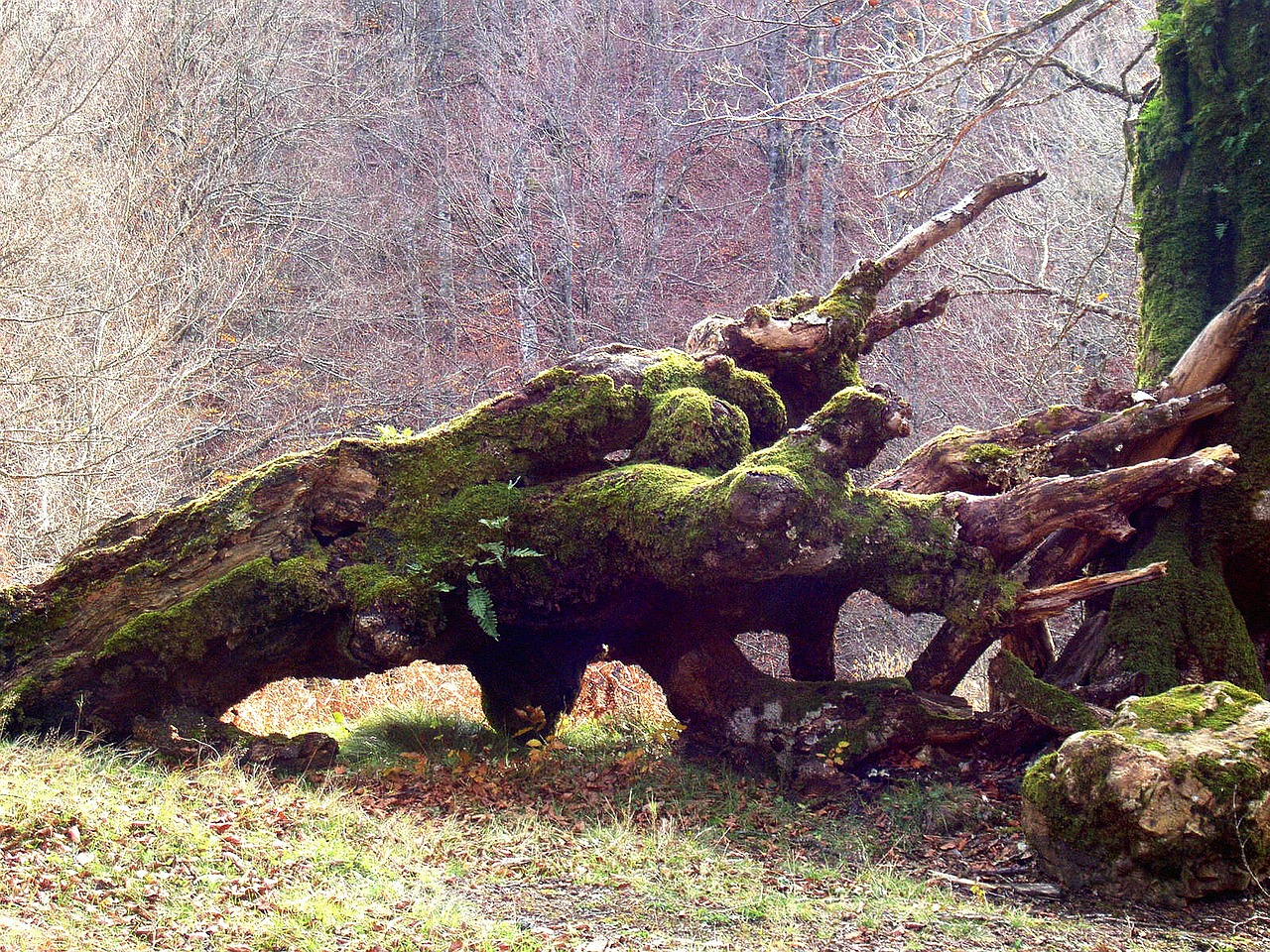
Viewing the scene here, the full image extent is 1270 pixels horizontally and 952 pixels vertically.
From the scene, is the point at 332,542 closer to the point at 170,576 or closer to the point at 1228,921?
the point at 170,576

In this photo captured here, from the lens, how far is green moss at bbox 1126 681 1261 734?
481cm

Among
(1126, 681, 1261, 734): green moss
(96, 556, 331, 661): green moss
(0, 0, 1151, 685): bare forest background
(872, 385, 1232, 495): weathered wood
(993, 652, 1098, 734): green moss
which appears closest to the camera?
(1126, 681, 1261, 734): green moss

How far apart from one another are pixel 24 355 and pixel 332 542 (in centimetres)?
602

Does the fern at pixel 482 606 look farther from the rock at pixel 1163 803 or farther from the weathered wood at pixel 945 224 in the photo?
the weathered wood at pixel 945 224

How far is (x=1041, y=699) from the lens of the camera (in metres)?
5.96

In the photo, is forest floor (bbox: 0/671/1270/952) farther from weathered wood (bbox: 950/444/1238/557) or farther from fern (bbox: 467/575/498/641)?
weathered wood (bbox: 950/444/1238/557)

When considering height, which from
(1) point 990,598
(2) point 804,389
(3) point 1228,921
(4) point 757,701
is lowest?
(3) point 1228,921

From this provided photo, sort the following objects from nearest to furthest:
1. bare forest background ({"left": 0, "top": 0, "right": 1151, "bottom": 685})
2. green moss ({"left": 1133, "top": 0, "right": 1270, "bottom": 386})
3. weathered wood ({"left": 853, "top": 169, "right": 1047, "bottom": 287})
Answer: green moss ({"left": 1133, "top": 0, "right": 1270, "bottom": 386}), weathered wood ({"left": 853, "top": 169, "right": 1047, "bottom": 287}), bare forest background ({"left": 0, "top": 0, "right": 1151, "bottom": 685})

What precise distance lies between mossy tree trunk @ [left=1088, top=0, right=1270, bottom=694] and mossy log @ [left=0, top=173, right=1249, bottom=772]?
56 cm

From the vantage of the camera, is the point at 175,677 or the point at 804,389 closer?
the point at 175,677

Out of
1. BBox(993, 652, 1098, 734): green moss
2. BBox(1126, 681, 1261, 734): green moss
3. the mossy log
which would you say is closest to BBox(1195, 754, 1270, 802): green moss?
BBox(1126, 681, 1261, 734): green moss

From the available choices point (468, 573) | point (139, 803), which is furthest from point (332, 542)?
point (139, 803)

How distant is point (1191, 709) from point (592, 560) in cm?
354

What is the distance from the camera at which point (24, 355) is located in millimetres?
10422
